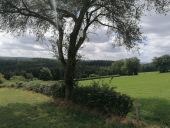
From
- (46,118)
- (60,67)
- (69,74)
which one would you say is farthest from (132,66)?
(46,118)

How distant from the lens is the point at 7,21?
32.1m

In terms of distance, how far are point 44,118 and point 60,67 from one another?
14.1 metres

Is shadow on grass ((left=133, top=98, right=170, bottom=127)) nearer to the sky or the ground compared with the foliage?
nearer to the ground

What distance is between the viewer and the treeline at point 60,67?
35.8 m

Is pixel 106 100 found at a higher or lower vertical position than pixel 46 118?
higher

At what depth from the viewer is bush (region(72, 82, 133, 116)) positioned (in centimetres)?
2386

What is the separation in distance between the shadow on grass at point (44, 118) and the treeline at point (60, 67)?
767 centimetres

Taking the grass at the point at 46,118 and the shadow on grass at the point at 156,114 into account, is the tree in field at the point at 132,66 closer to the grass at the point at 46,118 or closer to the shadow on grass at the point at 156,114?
the shadow on grass at the point at 156,114

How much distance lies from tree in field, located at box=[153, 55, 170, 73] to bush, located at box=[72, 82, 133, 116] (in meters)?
125

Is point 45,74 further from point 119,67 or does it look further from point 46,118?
point 46,118

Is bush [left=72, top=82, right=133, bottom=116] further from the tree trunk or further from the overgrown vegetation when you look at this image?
the tree trunk

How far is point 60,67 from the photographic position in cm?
3616

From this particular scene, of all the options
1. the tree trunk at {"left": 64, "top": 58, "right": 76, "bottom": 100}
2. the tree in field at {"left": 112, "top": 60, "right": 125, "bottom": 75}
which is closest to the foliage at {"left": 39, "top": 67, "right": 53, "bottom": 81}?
the tree in field at {"left": 112, "top": 60, "right": 125, "bottom": 75}

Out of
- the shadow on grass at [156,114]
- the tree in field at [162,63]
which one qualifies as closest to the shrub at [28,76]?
the tree in field at [162,63]
